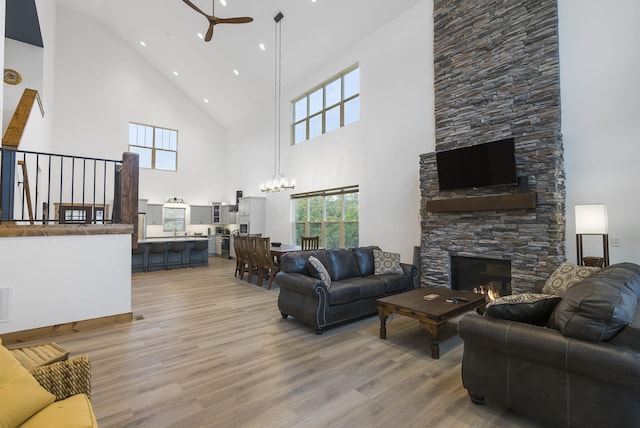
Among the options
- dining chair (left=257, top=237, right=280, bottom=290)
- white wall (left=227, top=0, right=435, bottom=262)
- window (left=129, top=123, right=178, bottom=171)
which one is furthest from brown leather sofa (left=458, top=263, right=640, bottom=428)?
window (left=129, top=123, right=178, bottom=171)

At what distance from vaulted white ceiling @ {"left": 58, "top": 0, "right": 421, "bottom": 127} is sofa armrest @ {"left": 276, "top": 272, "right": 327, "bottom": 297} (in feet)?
17.7

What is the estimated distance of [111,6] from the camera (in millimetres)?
8812

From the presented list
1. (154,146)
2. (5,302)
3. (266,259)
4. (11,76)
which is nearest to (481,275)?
(266,259)

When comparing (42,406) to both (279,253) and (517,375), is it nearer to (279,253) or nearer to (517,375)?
(517,375)

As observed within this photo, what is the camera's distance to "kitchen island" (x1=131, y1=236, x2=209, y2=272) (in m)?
8.06

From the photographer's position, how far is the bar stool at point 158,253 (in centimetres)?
810

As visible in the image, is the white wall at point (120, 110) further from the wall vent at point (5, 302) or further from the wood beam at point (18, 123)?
the wall vent at point (5, 302)

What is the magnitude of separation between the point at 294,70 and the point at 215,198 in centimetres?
641

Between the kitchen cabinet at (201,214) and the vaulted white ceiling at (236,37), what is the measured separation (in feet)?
12.1

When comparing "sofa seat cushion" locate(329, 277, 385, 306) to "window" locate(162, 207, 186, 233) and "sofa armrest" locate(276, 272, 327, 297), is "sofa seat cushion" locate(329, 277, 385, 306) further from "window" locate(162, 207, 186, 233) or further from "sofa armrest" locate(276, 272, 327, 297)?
"window" locate(162, 207, 186, 233)

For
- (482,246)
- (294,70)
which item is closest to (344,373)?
(482,246)

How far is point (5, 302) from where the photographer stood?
127 inches

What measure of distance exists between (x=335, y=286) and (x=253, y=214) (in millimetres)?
6593

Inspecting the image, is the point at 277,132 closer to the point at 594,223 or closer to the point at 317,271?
the point at 317,271
